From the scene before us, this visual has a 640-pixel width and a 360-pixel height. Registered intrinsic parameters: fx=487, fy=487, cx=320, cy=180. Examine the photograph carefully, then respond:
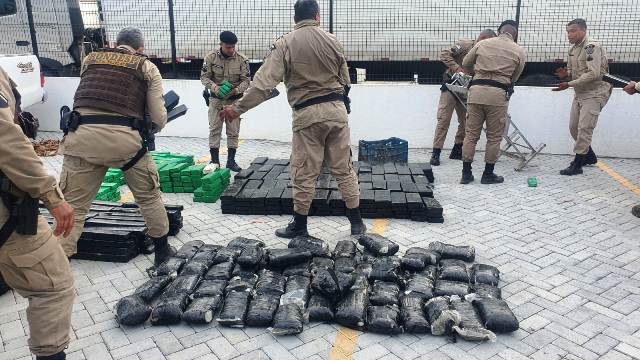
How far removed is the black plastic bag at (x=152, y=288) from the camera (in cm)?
361

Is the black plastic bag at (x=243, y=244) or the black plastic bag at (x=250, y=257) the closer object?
the black plastic bag at (x=250, y=257)

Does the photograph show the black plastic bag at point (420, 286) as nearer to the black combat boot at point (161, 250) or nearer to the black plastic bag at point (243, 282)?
the black plastic bag at point (243, 282)

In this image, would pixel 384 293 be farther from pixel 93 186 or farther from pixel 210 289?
pixel 93 186

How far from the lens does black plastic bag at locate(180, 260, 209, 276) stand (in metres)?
3.94

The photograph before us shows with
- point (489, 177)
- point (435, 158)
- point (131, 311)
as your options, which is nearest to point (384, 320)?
point (131, 311)

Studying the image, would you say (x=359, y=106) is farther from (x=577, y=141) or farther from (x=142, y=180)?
(x=142, y=180)

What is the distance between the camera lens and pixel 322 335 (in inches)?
130

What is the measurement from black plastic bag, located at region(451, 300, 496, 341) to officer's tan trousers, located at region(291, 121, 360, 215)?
1837mm

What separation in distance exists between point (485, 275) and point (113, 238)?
3214mm

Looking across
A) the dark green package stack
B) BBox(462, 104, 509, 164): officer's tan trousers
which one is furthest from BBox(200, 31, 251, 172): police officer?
BBox(462, 104, 509, 164): officer's tan trousers

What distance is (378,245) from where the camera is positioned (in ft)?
14.1

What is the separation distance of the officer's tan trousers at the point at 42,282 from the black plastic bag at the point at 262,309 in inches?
45.4

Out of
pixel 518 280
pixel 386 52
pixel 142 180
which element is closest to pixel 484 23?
pixel 386 52

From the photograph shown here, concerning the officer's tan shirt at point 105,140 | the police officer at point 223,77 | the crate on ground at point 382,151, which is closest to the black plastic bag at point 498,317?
the officer's tan shirt at point 105,140
